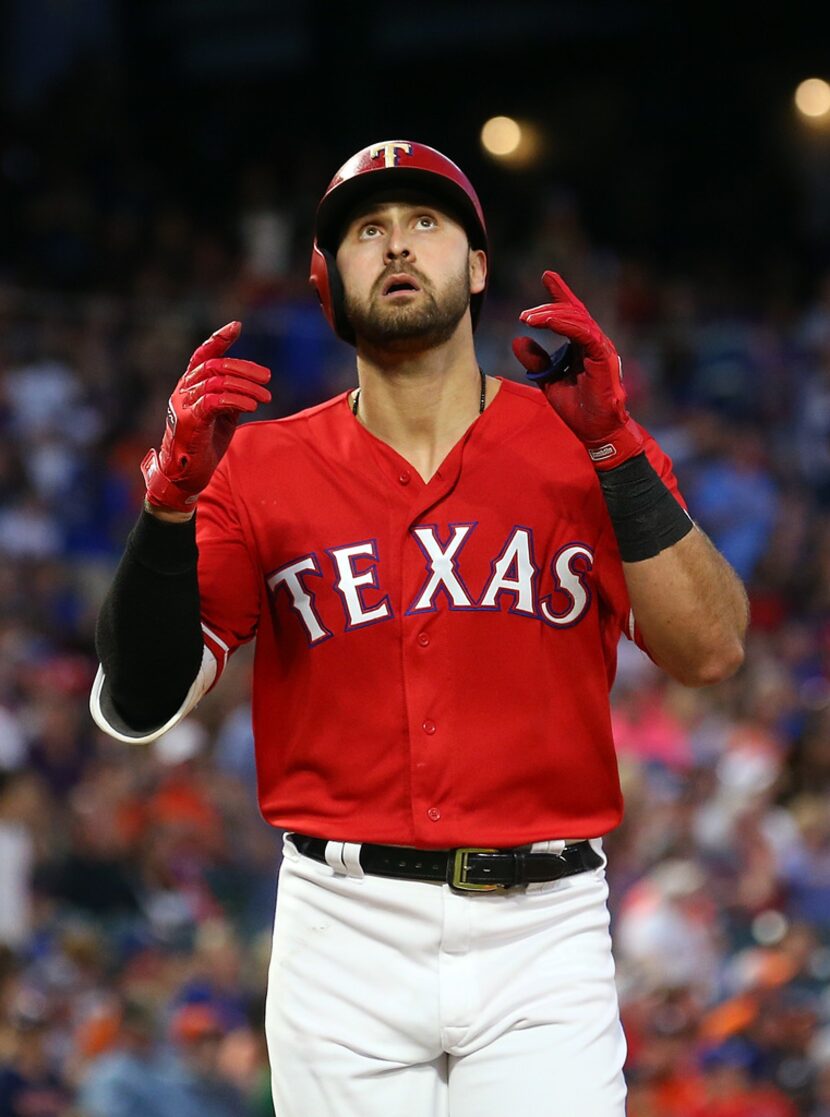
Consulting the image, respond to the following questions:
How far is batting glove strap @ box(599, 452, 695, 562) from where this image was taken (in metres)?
2.86

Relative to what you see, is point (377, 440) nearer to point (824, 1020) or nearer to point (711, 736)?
point (824, 1020)

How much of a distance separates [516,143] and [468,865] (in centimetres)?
1159

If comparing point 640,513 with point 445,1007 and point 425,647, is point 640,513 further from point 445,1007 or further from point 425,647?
point 445,1007

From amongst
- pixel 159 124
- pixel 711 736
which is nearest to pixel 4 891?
pixel 711 736

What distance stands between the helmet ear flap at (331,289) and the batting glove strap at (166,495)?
1.67 feet

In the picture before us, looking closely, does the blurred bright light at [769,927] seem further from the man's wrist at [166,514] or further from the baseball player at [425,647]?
the man's wrist at [166,514]

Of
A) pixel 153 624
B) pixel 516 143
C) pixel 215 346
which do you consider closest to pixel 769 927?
pixel 153 624

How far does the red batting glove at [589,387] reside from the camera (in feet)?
9.34

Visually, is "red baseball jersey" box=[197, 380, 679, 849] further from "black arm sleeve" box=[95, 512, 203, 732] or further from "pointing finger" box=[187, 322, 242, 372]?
"pointing finger" box=[187, 322, 242, 372]

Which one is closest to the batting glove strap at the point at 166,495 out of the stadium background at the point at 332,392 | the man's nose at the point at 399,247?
the man's nose at the point at 399,247

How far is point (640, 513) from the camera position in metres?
2.87

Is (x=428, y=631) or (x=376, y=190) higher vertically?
(x=376, y=190)

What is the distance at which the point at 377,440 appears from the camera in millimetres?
3197

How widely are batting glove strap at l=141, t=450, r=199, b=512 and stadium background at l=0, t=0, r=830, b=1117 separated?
322 centimetres
